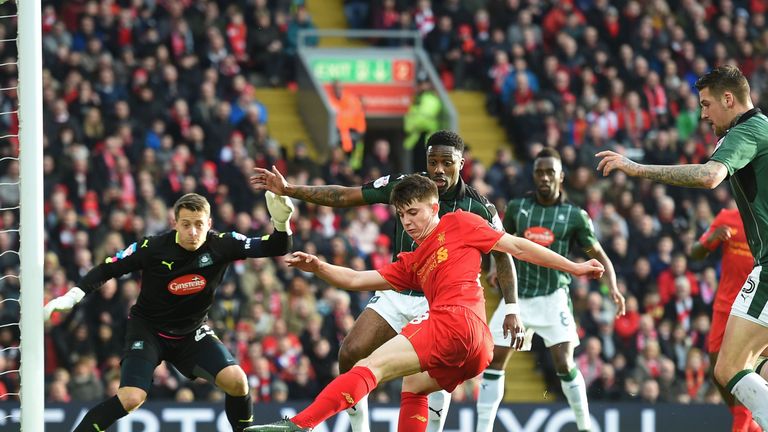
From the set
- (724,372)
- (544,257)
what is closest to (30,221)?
(544,257)

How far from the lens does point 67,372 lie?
13.0 m

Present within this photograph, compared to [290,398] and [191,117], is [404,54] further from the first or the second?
[290,398]

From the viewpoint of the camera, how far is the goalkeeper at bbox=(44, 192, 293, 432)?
8617 millimetres

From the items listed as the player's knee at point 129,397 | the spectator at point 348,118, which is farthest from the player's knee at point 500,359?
the spectator at point 348,118

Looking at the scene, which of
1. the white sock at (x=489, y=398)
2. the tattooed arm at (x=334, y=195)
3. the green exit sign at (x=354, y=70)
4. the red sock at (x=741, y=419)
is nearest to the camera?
the tattooed arm at (x=334, y=195)

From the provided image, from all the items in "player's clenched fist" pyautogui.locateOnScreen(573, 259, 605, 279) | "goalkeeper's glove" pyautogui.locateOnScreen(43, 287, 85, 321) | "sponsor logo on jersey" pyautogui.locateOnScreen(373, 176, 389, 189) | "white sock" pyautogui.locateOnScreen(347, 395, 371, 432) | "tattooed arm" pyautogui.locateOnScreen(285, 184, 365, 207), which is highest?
"sponsor logo on jersey" pyautogui.locateOnScreen(373, 176, 389, 189)

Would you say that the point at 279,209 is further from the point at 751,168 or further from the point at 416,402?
the point at 751,168

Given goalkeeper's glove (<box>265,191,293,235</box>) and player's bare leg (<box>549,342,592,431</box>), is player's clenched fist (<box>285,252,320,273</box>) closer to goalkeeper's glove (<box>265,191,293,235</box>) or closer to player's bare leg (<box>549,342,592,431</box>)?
goalkeeper's glove (<box>265,191,293,235</box>)

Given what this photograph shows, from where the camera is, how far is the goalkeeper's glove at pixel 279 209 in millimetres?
8375

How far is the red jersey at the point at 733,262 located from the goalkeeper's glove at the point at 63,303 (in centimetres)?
489

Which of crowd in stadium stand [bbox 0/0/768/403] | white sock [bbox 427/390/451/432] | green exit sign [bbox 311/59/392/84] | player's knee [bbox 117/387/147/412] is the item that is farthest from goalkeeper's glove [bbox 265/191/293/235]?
green exit sign [bbox 311/59/392/84]

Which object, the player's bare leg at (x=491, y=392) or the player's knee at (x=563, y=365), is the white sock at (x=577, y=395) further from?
the player's bare leg at (x=491, y=392)

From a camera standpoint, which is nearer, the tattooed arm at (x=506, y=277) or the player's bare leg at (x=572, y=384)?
the tattooed arm at (x=506, y=277)

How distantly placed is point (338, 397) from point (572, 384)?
3.38 m
